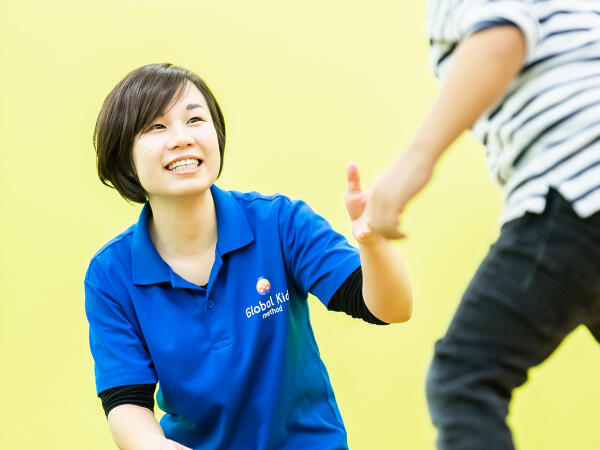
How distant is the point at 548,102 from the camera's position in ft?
2.13

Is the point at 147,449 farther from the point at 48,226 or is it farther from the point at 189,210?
the point at 48,226

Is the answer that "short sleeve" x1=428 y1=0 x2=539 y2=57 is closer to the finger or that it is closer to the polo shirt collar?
the finger

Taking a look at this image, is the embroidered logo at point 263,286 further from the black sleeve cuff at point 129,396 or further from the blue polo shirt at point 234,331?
the black sleeve cuff at point 129,396

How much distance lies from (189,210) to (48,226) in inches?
30.2

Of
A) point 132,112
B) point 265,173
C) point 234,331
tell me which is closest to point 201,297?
point 234,331

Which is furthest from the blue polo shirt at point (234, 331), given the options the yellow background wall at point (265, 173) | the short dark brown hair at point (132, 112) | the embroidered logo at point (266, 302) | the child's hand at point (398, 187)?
the yellow background wall at point (265, 173)

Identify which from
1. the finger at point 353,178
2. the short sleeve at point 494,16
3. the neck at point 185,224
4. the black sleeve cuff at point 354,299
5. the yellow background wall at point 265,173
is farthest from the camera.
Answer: the yellow background wall at point 265,173

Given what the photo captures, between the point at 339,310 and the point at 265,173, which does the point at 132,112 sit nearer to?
the point at 339,310

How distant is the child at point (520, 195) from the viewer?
24.6 inches

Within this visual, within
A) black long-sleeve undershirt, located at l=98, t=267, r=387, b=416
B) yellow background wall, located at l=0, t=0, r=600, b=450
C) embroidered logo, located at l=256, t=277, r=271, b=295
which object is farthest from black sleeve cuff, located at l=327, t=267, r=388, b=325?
yellow background wall, located at l=0, t=0, r=600, b=450

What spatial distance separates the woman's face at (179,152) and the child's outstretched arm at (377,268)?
285mm

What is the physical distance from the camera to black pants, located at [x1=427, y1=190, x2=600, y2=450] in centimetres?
63

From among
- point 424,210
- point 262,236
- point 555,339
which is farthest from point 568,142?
point 424,210

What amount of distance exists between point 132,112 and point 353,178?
1.36 ft
